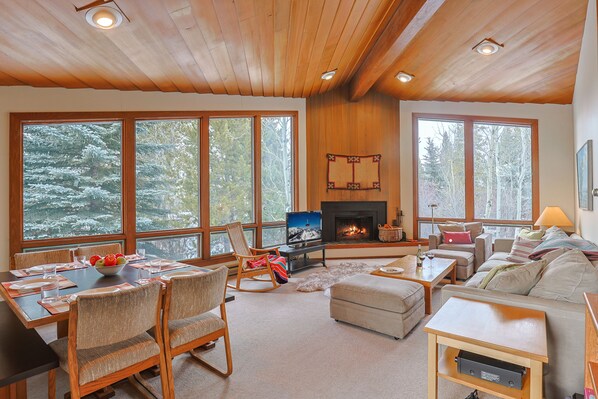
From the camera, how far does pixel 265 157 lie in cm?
598

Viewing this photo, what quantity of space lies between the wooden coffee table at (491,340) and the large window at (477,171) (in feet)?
16.0

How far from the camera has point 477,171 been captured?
6.59 meters

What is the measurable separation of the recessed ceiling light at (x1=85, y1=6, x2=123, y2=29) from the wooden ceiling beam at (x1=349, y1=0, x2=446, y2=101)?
2.60 metres

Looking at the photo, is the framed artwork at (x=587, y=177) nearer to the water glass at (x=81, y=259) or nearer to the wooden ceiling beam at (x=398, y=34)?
the wooden ceiling beam at (x=398, y=34)

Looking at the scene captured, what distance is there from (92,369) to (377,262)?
16.4ft

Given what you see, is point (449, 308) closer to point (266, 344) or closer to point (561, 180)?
point (266, 344)

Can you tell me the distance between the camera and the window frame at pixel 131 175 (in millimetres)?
4113

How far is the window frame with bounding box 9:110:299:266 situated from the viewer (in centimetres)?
411

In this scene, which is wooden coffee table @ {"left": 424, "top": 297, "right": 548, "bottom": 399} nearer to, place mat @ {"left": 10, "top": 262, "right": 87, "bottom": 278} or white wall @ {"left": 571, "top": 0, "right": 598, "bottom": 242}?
white wall @ {"left": 571, "top": 0, "right": 598, "bottom": 242}

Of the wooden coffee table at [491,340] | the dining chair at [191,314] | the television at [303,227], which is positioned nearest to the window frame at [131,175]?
the television at [303,227]

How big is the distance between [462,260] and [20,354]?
482 cm

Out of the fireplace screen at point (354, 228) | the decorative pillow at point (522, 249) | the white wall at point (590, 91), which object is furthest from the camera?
the fireplace screen at point (354, 228)

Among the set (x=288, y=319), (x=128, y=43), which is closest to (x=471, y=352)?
(x=288, y=319)

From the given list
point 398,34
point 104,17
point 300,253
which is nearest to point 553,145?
point 398,34
